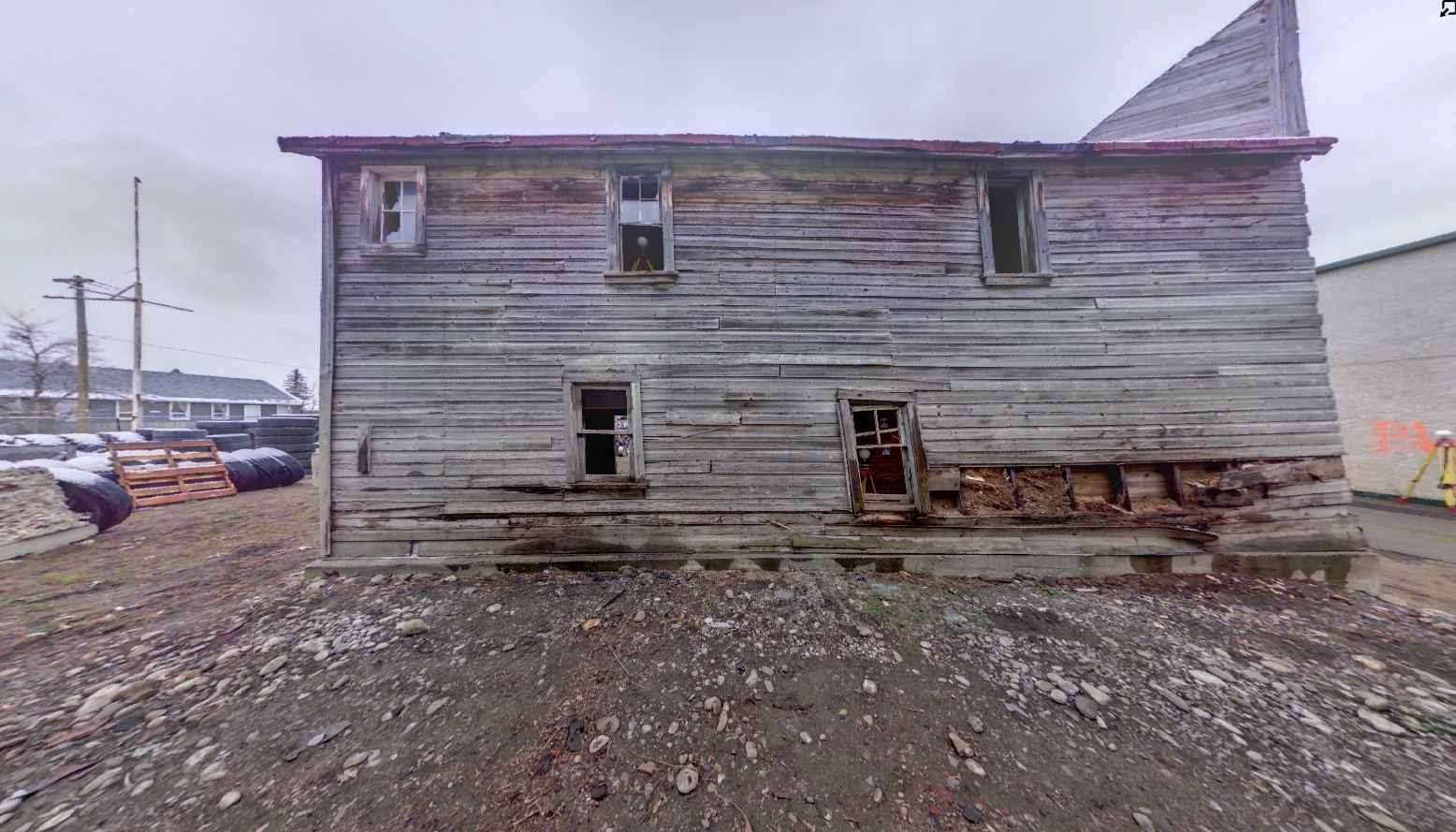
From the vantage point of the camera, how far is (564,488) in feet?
17.9

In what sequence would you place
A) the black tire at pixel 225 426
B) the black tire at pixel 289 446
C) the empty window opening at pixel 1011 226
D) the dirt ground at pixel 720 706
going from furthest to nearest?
the black tire at pixel 225 426 < the black tire at pixel 289 446 < the empty window opening at pixel 1011 226 < the dirt ground at pixel 720 706

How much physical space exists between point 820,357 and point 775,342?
677 mm

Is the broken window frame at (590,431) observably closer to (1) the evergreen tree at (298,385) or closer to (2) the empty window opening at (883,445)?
(2) the empty window opening at (883,445)

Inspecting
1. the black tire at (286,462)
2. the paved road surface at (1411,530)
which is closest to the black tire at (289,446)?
the black tire at (286,462)

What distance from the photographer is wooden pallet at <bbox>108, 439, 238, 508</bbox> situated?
30.6 feet

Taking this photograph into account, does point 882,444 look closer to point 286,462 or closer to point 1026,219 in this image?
point 1026,219

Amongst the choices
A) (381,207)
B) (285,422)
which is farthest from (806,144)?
(285,422)

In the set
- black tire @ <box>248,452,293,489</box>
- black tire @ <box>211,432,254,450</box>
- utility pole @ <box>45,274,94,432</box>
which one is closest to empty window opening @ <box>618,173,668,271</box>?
black tire @ <box>248,452,293,489</box>

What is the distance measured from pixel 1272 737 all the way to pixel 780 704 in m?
3.86

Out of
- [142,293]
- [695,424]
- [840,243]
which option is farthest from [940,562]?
Result: [142,293]

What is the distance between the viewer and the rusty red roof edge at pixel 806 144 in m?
5.45

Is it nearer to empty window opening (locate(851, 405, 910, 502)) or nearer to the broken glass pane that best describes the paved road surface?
empty window opening (locate(851, 405, 910, 502))

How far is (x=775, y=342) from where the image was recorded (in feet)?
18.4

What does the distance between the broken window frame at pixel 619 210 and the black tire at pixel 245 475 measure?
13.5 meters
